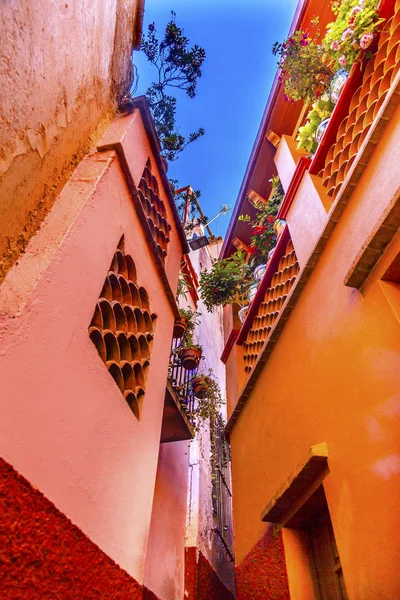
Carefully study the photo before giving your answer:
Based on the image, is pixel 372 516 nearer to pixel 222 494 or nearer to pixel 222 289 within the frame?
pixel 222 289

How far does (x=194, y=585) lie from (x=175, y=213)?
18.4 feet

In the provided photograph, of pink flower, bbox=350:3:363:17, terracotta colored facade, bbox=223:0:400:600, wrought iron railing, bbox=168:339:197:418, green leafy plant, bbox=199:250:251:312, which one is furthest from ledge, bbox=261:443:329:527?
green leafy plant, bbox=199:250:251:312

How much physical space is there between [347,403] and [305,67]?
15.9 feet

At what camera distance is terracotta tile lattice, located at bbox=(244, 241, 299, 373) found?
16.0ft

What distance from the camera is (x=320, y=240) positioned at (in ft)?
11.6

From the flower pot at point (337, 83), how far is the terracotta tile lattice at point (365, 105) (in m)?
0.59

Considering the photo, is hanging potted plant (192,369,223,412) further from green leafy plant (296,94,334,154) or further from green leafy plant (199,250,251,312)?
green leafy plant (296,94,334,154)

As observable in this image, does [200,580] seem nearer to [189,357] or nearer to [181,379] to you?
[181,379]

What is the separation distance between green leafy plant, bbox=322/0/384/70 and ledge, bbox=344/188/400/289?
2.47m

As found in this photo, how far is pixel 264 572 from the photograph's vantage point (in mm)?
3449

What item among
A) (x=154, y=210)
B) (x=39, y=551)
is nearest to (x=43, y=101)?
(x=154, y=210)

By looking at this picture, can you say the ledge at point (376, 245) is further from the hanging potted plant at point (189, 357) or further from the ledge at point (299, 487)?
the hanging potted plant at point (189, 357)

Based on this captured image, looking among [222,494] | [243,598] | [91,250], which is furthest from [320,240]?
[222,494]

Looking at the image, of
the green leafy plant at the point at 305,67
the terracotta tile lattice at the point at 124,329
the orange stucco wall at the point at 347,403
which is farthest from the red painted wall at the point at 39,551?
the green leafy plant at the point at 305,67
